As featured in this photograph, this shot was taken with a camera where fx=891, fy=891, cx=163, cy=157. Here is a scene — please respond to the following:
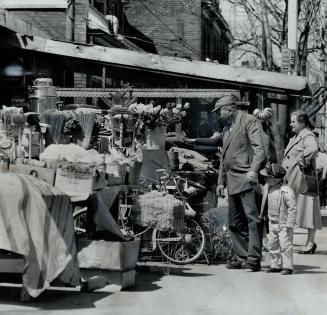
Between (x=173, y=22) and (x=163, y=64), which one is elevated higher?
(x=173, y=22)

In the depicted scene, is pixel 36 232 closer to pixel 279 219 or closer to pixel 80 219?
pixel 80 219

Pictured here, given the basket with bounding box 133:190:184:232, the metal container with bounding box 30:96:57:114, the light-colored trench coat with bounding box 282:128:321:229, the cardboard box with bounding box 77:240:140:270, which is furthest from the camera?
the light-colored trench coat with bounding box 282:128:321:229

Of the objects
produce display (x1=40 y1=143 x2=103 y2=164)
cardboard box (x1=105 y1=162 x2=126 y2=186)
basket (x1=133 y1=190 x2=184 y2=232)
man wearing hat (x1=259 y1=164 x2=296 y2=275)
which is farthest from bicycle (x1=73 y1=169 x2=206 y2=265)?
produce display (x1=40 y1=143 x2=103 y2=164)

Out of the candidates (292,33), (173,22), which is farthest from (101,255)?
(173,22)

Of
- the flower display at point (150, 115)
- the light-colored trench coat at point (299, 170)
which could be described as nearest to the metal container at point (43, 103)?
the flower display at point (150, 115)

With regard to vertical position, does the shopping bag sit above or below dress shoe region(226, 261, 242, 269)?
above

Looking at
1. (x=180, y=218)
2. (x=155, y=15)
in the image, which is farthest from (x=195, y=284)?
(x=155, y=15)

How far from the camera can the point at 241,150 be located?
10.8m

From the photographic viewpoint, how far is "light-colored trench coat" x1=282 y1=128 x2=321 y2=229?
12867mm

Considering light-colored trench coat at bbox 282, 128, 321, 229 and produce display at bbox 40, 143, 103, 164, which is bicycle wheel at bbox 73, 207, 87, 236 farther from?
light-colored trench coat at bbox 282, 128, 321, 229

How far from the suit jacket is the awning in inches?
202

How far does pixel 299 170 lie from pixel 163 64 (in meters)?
3.96

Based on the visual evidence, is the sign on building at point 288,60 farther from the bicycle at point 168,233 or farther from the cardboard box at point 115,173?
the cardboard box at point 115,173

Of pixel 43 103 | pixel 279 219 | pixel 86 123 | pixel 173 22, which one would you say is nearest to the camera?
pixel 279 219
